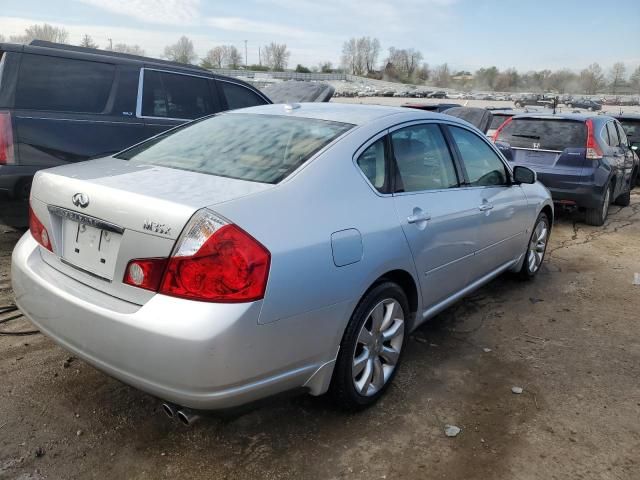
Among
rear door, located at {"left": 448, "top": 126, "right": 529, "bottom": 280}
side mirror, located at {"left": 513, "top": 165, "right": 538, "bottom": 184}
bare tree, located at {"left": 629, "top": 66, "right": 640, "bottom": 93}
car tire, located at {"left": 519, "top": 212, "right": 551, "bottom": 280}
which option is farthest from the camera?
bare tree, located at {"left": 629, "top": 66, "right": 640, "bottom": 93}

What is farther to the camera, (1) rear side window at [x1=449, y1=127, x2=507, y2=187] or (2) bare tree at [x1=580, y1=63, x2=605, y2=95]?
(2) bare tree at [x1=580, y1=63, x2=605, y2=95]

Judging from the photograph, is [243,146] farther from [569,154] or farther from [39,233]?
Answer: [569,154]

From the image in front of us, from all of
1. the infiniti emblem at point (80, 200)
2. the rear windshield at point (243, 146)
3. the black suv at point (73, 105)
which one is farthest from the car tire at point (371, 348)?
the black suv at point (73, 105)

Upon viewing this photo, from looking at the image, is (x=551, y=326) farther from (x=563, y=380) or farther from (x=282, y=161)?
(x=282, y=161)

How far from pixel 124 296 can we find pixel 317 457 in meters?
1.14

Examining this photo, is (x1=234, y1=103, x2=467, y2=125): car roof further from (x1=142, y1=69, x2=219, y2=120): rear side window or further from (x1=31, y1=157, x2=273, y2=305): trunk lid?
(x1=142, y1=69, x2=219, y2=120): rear side window

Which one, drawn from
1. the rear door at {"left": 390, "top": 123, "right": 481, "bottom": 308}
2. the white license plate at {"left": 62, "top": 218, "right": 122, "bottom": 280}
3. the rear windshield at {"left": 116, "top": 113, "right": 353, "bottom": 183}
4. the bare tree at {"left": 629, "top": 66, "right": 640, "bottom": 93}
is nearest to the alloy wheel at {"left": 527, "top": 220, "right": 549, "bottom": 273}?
the rear door at {"left": 390, "top": 123, "right": 481, "bottom": 308}

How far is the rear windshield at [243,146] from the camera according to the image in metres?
2.58

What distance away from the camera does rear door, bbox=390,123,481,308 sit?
2.99 meters

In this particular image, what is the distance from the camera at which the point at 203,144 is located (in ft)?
9.86

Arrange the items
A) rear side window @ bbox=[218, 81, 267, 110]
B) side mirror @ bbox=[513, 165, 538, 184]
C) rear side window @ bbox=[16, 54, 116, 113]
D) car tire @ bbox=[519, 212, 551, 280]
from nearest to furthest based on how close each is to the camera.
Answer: side mirror @ bbox=[513, 165, 538, 184]
rear side window @ bbox=[16, 54, 116, 113]
car tire @ bbox=[519, 212, 551, 280]
rear side window @ bbox=[218, 81, 267, 110]

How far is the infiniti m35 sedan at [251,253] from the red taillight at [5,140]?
5.71ft

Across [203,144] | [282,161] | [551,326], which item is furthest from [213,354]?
[551,326]

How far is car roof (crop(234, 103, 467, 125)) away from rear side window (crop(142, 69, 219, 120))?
238cm
